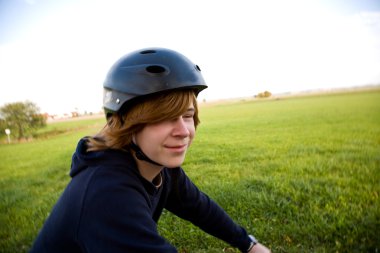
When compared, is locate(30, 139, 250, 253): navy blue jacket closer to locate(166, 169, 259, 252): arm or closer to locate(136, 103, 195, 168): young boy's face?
locate(136, 103, 195, 168): young boy's face

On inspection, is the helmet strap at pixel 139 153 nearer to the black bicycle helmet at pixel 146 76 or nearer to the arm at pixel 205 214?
the black bicycle helmet at pixel 146 76

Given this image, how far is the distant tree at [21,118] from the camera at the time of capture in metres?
47.4

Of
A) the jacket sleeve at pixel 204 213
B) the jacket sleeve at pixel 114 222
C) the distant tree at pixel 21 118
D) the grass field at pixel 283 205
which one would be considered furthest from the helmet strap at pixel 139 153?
the distant tree at pixel 21 118

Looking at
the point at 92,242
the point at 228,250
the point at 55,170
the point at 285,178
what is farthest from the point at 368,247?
the point at 55,170

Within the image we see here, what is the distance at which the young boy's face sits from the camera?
5.15 feet

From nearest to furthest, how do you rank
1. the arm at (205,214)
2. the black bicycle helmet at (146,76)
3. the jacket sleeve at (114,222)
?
the jacket sleeve at (114,222) < the black bicycle helmet at (146,76) < the arm at (205,214)

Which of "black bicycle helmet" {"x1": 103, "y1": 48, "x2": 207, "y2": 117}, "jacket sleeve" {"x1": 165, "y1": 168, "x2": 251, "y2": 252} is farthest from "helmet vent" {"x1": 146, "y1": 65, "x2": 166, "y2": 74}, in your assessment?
"jacket sleeve" {"x1": 165, "y1": 168, "x2": 251, "y2": 252}

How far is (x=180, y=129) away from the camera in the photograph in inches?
62.6

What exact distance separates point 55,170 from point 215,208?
28.3 feet

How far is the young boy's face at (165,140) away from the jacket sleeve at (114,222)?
15.7 inches

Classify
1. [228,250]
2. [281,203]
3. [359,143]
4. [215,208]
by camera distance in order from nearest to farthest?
1. [215,208]
2. [228,250]
3. [281,203]
4. [359,143]

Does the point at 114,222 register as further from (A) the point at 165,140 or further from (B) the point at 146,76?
(B) the point at 146,76

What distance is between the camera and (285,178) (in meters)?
4.85

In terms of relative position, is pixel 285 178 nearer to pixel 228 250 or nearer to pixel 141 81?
pixel 228 250
